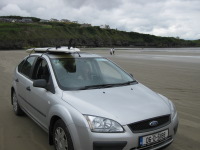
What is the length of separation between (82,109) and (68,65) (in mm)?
1397

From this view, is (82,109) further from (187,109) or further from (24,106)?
(187,109)

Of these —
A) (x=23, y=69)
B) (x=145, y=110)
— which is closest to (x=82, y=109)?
(x=145, y=110)

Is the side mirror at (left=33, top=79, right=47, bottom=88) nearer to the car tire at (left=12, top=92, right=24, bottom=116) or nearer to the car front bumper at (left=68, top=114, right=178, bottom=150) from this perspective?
the car front bumper at (left=68, top=114, right=178, bottom=150)

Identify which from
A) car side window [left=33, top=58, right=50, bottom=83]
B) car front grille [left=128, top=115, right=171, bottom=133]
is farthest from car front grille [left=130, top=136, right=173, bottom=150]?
car side window [left=33, top=58, right=50, bottom=83]

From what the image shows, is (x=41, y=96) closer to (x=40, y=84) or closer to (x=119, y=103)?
(x=40, y=84)

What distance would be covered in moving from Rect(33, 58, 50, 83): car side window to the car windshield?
186 mm

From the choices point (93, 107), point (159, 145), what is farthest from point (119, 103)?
point (159, 145)

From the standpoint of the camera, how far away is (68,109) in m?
3.41

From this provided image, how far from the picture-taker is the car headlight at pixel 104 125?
3.10m

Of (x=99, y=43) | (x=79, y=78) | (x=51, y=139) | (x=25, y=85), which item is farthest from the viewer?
(x=99, y=43)

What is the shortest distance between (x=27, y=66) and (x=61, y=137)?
243 centimetres

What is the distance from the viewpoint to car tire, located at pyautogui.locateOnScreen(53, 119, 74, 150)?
10.9ft

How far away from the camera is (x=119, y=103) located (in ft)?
11.3

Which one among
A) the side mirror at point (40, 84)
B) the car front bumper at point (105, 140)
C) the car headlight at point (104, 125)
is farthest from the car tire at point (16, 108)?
the car headlight at point (104, 125)
